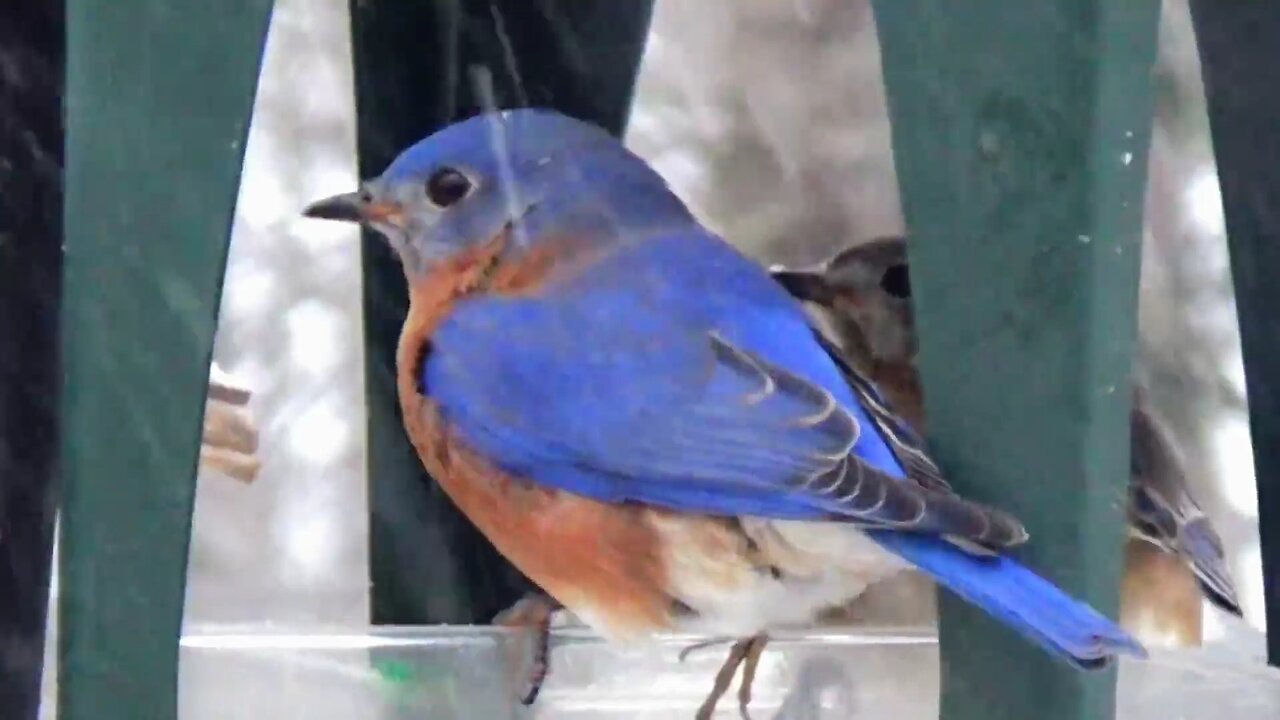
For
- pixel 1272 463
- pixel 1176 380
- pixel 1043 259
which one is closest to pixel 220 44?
pixel 1043 259

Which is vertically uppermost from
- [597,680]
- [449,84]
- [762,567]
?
[449,84]

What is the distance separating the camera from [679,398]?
830 mm

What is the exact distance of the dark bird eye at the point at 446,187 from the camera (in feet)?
3.20

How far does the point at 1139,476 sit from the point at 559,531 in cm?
45

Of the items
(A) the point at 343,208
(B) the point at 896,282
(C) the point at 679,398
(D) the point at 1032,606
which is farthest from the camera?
(B) the point at 896,282

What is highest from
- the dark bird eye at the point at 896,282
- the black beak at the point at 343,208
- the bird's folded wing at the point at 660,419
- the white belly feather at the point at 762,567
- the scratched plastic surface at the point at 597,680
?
the black beak at the point at 343,208

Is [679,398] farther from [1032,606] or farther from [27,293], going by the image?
[27,293]

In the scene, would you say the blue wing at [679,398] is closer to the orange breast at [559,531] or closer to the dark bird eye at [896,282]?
the orange breast at [559,531]

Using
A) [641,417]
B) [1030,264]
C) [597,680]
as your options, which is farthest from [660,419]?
[597,680]

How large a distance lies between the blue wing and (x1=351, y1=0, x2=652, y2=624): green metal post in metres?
0.20

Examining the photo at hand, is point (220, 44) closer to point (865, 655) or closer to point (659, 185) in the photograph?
point (659, 185)

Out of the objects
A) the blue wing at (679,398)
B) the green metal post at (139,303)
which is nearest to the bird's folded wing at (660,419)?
the blue wing at (679,398)

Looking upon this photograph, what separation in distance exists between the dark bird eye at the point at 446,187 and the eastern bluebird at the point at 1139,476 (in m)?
0.24

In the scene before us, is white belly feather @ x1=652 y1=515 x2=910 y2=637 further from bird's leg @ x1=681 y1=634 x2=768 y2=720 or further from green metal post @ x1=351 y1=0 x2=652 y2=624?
green metal post @ x1=351 y1=0 x2=652 y2=624
